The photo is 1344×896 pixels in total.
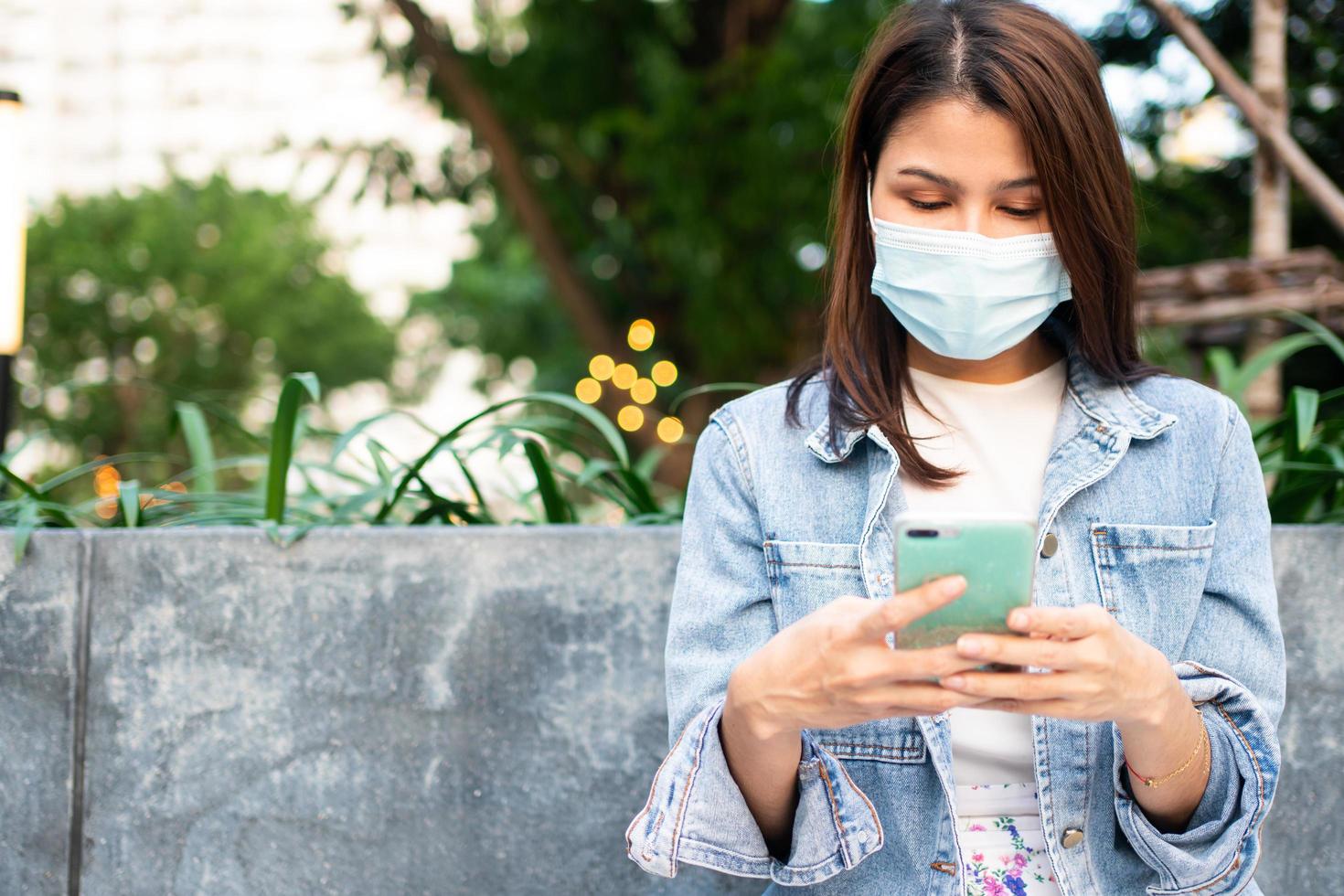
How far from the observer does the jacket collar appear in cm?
146

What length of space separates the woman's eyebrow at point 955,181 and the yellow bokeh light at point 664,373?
6.57 meters

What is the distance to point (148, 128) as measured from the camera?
3966 centimetres

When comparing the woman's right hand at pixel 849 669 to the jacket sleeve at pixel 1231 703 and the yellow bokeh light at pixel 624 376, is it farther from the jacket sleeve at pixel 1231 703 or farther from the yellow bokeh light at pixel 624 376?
the yellow bokeh light at pixel 624 376

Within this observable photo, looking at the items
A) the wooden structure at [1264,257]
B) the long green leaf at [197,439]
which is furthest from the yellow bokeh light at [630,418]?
the long green leaf at [197,439]

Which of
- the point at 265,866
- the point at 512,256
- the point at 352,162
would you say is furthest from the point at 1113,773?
the point at 512,256

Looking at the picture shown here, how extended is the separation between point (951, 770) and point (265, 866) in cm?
111

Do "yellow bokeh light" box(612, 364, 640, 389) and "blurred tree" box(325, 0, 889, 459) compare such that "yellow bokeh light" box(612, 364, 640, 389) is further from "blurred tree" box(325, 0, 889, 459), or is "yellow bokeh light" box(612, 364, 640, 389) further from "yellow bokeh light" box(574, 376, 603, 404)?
"blurred tree" box(325, 0, 889, 459)

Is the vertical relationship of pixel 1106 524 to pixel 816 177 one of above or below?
below

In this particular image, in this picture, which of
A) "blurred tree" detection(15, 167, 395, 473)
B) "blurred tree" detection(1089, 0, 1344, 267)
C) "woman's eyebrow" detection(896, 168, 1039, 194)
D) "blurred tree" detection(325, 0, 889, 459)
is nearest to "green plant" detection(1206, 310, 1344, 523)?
"woman's eyebrow" detection(896, 168, 1039, 194)

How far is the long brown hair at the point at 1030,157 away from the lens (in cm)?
142

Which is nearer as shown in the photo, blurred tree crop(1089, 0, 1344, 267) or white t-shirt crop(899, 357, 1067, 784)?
white t-shirt crop(899, 357, 1067, 784)

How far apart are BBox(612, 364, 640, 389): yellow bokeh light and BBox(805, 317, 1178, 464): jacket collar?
235 inches

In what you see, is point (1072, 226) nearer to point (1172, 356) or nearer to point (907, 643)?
point (907, 643)

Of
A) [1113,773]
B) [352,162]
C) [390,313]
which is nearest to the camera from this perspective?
[1113,773]
